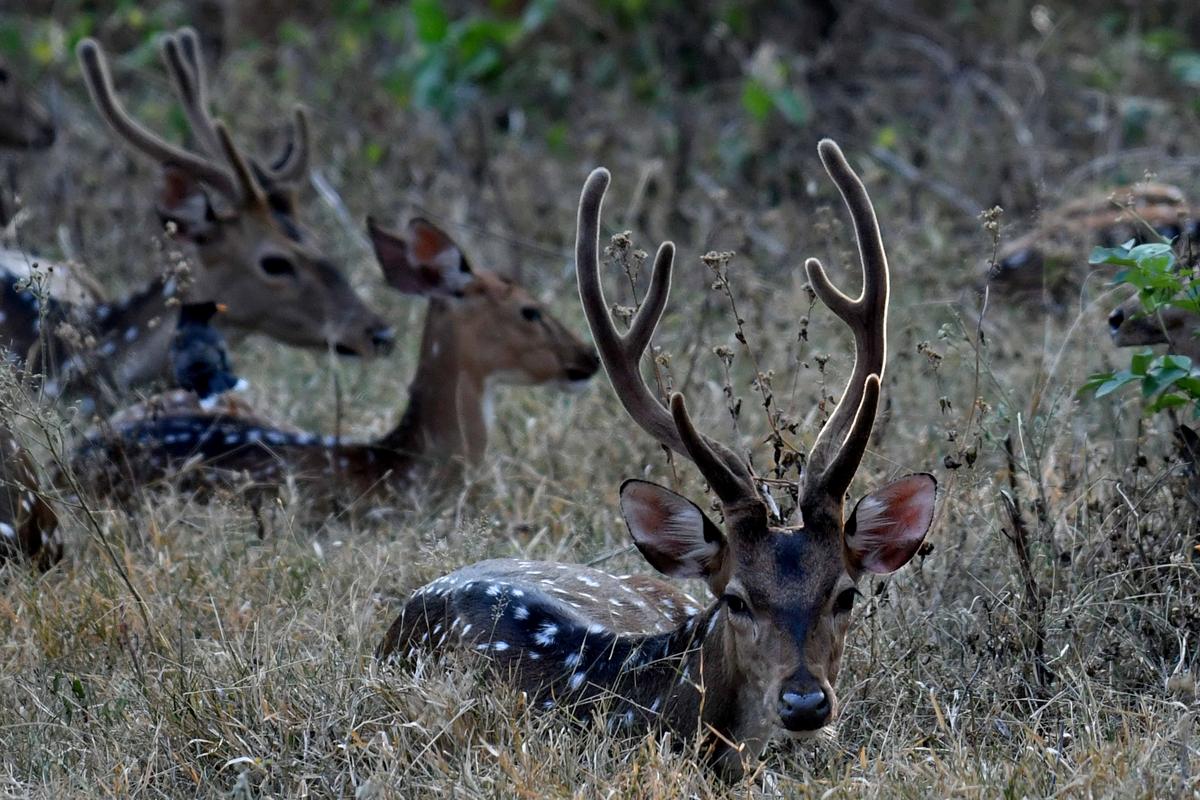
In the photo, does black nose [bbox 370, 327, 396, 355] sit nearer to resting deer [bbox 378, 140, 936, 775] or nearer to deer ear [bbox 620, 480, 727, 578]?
resting deer [bbox 378, 140, 936, 775]

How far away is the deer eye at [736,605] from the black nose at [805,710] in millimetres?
229

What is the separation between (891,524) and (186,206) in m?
4.01

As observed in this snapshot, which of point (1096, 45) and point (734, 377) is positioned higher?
point (734, 377)

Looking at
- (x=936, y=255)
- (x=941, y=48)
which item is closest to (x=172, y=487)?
(x=936, y=255)

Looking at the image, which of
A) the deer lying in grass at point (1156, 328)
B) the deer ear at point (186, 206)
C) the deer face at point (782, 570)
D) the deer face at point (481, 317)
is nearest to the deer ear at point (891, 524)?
the deer face at point (782, 570)

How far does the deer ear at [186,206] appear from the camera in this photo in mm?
6863

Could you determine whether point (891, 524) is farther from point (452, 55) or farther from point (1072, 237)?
point (452, 55)

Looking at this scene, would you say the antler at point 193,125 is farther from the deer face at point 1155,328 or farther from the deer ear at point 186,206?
the deer face at point 1155,328

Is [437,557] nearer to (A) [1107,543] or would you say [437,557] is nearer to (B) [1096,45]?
(A) [1107,543]

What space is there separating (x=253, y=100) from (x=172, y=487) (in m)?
5.13

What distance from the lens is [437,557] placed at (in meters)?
4.73

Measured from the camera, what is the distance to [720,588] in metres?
3.74

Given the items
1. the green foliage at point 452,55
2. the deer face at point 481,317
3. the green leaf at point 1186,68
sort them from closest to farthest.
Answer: the deer face at point 481,317 < the green leaf at point 1186,68 < the green foliage at point 452,55

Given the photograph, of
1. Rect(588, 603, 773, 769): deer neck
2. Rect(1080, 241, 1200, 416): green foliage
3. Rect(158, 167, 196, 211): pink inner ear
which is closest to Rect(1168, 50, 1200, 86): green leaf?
Rect(158, 167, 196, 211): pink inner ear
